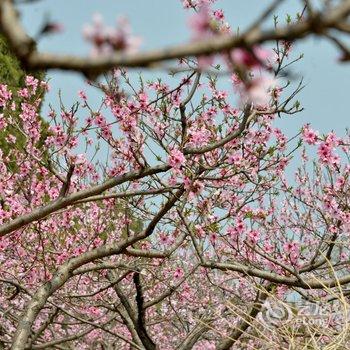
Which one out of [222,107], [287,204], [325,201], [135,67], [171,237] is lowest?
[135,67]

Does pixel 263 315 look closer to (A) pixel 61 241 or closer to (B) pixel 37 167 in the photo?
(B) pixel 37 167

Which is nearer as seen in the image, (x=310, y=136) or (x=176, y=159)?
(x=176, y=159)

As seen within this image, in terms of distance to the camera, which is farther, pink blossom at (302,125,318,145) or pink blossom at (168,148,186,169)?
pink blossom at (302,125,318,145)

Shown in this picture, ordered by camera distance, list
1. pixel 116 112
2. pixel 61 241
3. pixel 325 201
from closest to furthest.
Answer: pixel 116 112, pixel 325 201, pixel 61 241

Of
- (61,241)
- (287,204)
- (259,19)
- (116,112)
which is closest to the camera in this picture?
(259,19)

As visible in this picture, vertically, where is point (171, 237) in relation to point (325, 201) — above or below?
above

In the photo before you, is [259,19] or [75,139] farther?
[75,139]

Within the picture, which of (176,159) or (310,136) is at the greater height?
(310,136)

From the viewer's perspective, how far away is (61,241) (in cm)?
880

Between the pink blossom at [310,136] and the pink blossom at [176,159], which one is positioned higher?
the pink blossom at [310,136]

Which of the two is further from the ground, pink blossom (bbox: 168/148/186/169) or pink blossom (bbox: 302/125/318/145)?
pink blossom (bbox: 302/125/318/145)

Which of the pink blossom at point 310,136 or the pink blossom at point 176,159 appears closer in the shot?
the pink blossom at point 176,159

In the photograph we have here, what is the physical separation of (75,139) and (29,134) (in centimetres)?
75

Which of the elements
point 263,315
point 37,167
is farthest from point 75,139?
point 263,315
